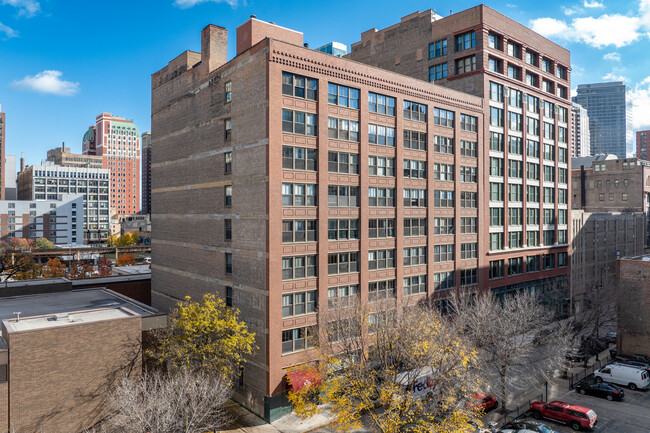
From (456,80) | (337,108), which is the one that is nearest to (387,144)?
(337,108)

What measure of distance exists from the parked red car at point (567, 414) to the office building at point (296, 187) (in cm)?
1443

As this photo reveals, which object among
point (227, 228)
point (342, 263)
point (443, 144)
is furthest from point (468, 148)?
point (227, 228)

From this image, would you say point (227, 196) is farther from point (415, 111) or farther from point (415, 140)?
point (415, 111)

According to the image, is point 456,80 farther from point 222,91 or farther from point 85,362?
point 85,362

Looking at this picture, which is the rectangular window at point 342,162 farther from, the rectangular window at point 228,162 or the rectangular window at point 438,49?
the rectangular window at point 438,49

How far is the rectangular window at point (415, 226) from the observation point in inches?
1735

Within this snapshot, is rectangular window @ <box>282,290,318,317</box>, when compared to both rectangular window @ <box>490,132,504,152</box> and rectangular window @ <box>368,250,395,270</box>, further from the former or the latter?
rectangular window @ <box>490,132,504,152</box>

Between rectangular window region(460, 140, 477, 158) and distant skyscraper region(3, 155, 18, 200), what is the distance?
209598mm

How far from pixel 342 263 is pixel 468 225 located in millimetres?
19082

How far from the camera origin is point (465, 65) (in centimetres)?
5378

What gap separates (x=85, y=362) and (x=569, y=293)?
2419 inches

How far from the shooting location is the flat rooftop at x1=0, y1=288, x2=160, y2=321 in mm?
35344

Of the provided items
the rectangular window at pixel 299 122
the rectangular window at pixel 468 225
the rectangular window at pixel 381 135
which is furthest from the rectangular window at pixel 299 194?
the rectangular window at pixel 468 225

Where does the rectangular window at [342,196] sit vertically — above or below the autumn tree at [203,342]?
above
